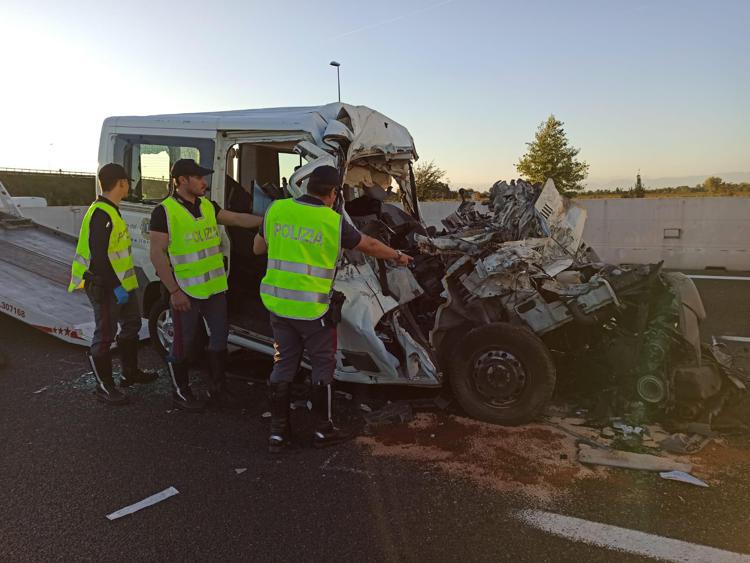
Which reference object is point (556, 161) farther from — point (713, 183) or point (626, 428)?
point (626, 428)

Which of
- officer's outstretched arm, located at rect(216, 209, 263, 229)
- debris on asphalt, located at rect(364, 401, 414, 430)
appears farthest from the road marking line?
officer's outstretched arm, located at rect(216, 209, 263, 229)

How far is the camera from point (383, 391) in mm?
4539

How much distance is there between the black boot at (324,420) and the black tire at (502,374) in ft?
3.12

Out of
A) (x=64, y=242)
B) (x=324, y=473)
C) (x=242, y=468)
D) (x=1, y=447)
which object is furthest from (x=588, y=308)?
(x=64, y=242)

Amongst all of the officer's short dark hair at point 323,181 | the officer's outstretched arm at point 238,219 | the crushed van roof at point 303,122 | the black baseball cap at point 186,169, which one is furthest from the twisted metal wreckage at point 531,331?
the black baseball cap at point 186,169

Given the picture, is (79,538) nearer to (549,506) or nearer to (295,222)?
(295,222)

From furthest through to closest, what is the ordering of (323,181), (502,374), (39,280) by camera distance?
(39,280)
(502,374)
(323,181)

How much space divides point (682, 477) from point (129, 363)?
13.9 feet

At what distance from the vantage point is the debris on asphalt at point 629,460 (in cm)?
318

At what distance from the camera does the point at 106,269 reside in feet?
13.9

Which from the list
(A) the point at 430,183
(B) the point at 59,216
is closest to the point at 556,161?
(A) the point at 430,183

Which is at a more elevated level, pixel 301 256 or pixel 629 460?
pixel 301 256

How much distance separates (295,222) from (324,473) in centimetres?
152

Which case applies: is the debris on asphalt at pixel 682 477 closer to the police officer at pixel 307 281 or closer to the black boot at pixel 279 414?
the police officer at pixel 307 281
